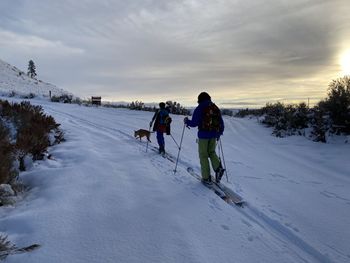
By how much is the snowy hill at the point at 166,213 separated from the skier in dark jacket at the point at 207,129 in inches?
15.5

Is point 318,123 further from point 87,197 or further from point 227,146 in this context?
point 87,197

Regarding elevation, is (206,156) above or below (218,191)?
above

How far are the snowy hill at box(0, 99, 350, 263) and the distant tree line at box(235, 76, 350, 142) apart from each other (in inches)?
189

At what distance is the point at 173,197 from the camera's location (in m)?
6.72

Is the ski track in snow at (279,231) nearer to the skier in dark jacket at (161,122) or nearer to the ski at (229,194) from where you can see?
the ski at (229,194)

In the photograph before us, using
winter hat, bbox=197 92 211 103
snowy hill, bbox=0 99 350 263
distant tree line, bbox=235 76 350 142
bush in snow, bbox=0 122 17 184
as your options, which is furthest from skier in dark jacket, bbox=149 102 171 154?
distant tree line, bbox=235 76 350 142

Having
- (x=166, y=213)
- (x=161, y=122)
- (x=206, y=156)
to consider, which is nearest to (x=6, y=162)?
(x=166, y=213)

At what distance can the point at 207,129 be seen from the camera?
822cm

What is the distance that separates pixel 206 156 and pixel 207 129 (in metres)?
0.63

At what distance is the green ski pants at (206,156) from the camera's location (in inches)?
322

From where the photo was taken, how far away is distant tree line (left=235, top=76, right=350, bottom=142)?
1513 centimetres

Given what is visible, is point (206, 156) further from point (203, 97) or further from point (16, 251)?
point (16, 251)

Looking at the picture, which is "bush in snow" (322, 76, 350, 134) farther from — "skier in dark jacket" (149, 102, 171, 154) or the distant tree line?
"skier in dark jacket" (149, 102, 171, 154)

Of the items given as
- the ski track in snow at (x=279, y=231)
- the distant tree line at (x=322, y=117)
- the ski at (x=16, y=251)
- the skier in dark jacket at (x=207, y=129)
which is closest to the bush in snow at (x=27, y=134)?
the ski at (x=16, y=251)
